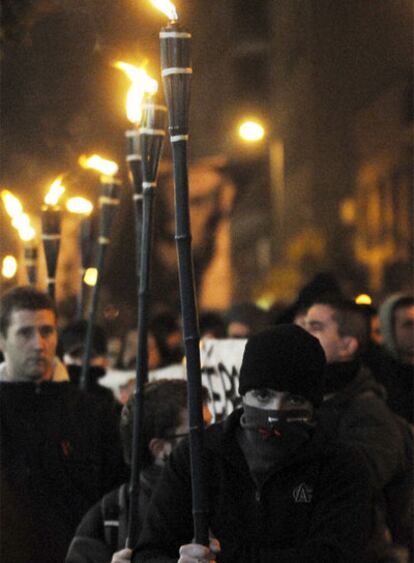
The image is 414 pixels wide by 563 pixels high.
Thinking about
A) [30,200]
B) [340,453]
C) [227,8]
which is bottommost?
[340,453]

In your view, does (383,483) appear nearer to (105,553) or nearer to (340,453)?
(105,553)

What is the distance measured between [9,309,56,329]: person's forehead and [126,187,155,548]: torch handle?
1.65 metres

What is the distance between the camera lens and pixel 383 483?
25.0 feet

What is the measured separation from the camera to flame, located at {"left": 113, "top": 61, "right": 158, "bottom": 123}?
282 inches

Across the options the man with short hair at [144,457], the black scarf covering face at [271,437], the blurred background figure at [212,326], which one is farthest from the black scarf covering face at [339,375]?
the blurred background figure at [212,326]

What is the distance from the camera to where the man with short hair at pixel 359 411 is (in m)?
7.59

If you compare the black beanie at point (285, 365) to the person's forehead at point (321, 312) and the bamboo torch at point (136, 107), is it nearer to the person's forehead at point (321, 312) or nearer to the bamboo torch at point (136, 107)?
the bamboo torch at point (136, 107)

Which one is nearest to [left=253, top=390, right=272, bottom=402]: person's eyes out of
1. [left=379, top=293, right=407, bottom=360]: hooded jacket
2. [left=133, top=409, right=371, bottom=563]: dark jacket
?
[left=133, top=409, right=371, bottom=563]: dark jacket

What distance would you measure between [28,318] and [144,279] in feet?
5.88

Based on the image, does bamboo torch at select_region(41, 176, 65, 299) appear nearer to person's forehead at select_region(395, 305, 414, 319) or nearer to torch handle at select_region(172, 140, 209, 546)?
person's forehead at select_region(395, 305, 414, 319)

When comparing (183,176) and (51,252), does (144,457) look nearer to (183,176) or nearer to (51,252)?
(183,176)

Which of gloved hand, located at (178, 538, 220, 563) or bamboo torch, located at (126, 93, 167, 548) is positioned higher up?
bamboo torch, located at (126, 93, 167, 548)

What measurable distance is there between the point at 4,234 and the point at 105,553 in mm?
9896

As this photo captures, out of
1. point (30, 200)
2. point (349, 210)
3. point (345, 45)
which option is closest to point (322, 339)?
point (30, 200)
